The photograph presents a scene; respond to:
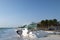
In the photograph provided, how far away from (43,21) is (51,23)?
2.40 m

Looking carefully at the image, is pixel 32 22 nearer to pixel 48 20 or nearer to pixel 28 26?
pixel 28 26

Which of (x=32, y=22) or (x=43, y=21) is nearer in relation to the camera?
(x=32, y=22)

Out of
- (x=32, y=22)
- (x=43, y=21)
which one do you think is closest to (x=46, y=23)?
(x=43, y=21)

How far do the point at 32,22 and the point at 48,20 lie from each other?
8.97m

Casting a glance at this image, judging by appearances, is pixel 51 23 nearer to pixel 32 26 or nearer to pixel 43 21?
pixel 43 21

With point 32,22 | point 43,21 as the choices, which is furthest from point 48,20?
point 32,22

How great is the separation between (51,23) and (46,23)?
1450 mm

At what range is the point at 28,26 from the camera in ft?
99.9

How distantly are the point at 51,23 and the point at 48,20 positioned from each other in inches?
66.2

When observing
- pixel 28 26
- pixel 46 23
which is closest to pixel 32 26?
pixel 28 26

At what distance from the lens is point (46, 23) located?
38031 millimetres

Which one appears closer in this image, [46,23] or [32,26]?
[32,26]

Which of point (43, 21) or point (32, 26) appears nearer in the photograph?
point (32, 26)

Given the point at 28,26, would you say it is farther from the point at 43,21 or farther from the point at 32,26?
the point at 43,21
